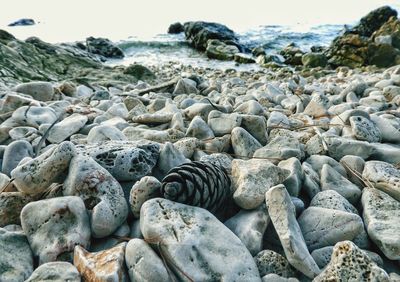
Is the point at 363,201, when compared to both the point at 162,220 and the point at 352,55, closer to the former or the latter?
the point at 162,220

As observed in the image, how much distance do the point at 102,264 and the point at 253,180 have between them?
0.70m

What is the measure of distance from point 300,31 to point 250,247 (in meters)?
22.7

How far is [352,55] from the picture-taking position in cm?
1289

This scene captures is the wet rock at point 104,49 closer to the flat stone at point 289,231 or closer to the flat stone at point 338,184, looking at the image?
the flat stone at point 338,184

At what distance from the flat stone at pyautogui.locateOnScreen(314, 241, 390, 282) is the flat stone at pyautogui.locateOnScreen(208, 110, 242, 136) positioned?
130 centimetres

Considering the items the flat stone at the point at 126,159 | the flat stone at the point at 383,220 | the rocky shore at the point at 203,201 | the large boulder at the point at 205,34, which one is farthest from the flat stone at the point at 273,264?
the large boulder at the point at 205,34

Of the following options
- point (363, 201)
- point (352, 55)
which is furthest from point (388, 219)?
point (352, 55)

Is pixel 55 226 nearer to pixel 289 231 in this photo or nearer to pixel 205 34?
pixel 289 231

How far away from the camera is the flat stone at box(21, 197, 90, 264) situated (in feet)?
4.57

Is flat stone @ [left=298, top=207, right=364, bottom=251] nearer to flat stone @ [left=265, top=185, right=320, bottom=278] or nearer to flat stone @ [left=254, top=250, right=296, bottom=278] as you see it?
flat stone @ [left=265, top=185, right=320, bottom=278]

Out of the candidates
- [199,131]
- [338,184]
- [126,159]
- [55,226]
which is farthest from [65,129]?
[338,184]

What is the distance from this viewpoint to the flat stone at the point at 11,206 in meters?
1.60

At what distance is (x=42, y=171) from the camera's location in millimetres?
1607

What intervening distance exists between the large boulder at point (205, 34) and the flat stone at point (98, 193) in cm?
1786
